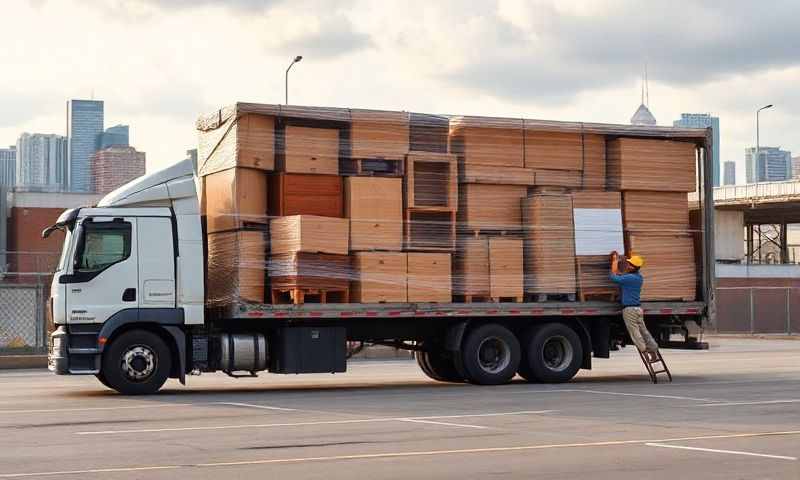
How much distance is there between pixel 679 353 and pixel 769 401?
659 inches

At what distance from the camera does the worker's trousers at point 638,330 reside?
22500 mm

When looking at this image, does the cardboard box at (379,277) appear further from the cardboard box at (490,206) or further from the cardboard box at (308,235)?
the cardboard box at (490,206)

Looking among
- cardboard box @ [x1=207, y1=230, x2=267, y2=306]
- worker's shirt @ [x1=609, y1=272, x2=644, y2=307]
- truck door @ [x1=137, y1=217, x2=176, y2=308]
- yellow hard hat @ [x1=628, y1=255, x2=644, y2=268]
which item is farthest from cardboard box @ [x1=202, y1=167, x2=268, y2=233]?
yellow hard hat @ [x1=628, y1=255, x2=644, y2=268]

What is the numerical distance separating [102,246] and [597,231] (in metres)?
8.36

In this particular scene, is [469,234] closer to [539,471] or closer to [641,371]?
[641,371]

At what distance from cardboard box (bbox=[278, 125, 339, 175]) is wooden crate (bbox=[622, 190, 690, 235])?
5.39 meters

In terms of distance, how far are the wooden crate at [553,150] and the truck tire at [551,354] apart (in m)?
2.73

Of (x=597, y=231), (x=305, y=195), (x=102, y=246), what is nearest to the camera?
(x=102, y=246)

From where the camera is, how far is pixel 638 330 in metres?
22.5

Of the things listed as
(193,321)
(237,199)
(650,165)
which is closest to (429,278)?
(237,199)

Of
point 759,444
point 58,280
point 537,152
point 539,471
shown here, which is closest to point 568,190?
point 537,152

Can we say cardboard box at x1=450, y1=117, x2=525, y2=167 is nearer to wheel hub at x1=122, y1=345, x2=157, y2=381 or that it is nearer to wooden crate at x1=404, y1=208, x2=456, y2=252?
wooden crate at x1=404, y1=208, x2=456, y2=252

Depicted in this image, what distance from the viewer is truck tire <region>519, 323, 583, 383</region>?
2234 cm

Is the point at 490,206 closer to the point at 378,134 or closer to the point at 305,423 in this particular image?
the point at 378,134
